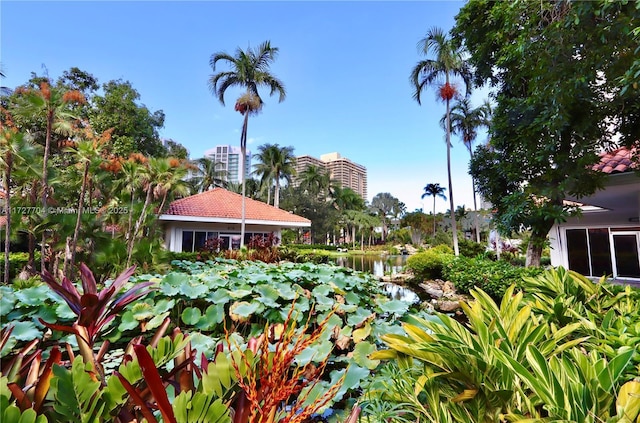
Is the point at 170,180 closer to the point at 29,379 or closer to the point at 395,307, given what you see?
the point at 395,307

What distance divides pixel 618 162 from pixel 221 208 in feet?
53.8

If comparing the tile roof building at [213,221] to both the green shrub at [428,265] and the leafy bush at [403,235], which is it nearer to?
the green shrub at [428,265]

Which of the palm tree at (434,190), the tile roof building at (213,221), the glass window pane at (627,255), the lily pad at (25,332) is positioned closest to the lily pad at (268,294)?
the lily pad at (25,332)

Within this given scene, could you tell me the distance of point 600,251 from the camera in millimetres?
10828

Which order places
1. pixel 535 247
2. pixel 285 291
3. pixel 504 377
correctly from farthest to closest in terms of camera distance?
pixel 535 247
pixel 285 291
pixel 504 377

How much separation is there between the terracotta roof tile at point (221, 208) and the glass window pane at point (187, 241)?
130 centimetres

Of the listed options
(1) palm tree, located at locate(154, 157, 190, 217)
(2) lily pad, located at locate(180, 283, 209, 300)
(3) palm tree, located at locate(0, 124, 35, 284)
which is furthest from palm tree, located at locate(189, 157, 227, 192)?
(2) lily pad, located at locate(180, 283, 209, 300)

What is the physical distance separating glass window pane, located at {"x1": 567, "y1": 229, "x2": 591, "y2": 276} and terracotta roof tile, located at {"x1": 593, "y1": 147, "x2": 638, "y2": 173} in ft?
20.1

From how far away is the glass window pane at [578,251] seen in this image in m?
11.3

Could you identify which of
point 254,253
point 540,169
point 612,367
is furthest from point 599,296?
point 254,253

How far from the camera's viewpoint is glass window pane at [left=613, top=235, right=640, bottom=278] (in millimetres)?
9664

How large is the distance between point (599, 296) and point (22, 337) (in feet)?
17.1

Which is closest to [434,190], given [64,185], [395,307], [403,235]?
[403,235]

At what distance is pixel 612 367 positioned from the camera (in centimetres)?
141
